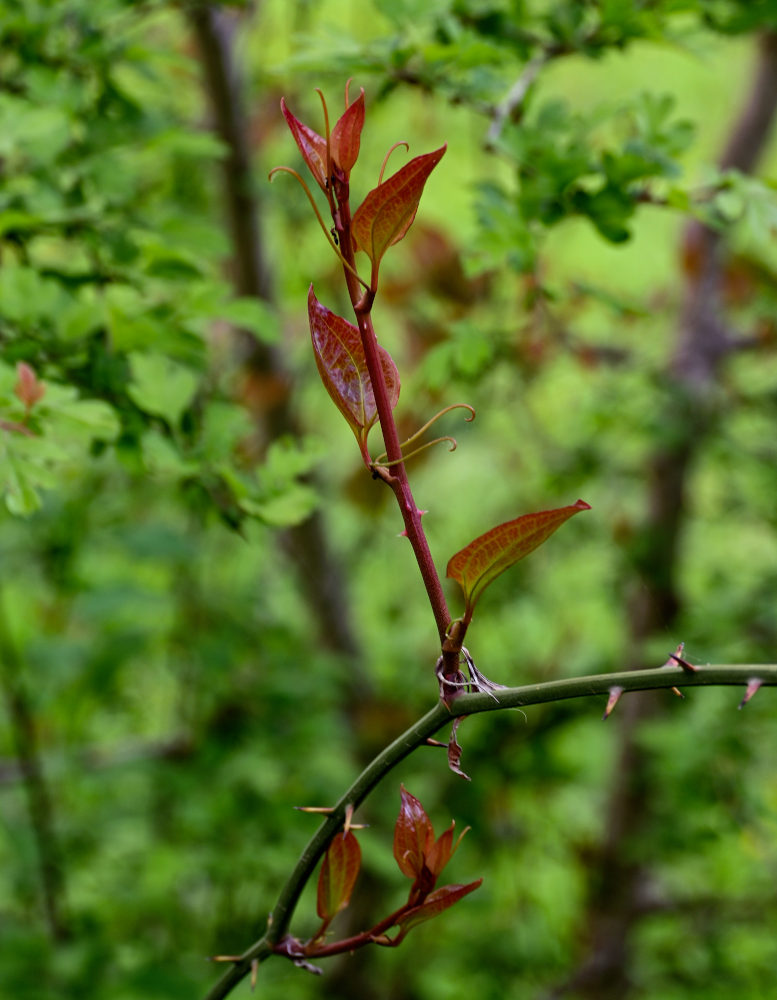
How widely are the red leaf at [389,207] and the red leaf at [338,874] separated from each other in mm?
279

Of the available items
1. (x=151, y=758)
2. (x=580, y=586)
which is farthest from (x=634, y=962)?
(x=151, y=758)

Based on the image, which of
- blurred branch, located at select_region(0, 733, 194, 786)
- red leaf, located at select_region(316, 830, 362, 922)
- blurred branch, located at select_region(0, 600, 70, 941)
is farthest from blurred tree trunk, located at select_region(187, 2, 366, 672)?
red leaf, located at select_region(316, 830, 362, 922)

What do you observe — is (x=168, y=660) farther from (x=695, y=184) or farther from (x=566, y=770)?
(x=695, y=184)

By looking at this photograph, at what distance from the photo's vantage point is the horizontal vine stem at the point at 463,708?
1.18 ft

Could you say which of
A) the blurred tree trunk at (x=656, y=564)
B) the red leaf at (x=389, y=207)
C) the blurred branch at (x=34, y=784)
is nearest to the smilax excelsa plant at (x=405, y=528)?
the red leaf at (x=389, y=207)

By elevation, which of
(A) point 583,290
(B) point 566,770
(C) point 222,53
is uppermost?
(C) point 222,53

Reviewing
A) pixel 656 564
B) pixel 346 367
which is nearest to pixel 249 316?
pixel 346 367

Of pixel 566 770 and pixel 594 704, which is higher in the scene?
pixel 594 704

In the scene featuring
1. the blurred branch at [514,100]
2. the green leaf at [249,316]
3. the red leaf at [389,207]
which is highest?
the blurred branch at [514,100]

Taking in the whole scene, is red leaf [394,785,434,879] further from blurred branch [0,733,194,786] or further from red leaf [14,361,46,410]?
blurred branch [0,733,194,786]

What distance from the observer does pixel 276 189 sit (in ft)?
6.04

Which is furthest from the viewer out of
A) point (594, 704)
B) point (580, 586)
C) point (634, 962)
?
point (580, 586)

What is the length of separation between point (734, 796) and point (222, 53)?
138 centimetres

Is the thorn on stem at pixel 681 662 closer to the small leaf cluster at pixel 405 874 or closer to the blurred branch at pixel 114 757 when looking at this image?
the small leaf cluster at pixel 405 874
